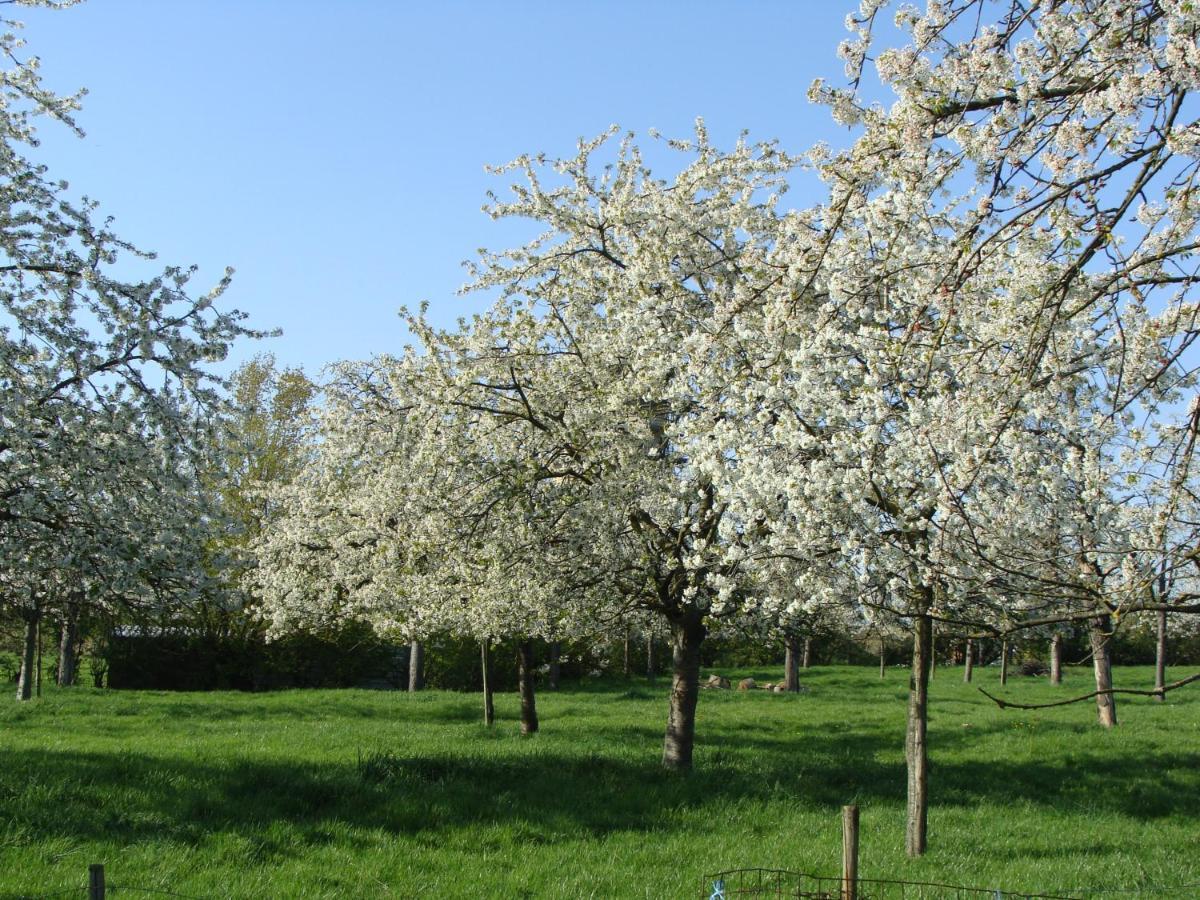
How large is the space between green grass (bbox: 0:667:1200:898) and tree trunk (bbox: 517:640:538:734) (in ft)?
1.87

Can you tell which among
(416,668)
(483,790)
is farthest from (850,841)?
(416,668)

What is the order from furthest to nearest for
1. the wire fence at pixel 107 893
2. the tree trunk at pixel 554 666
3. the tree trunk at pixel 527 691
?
the tree trunk at pixel 554 666, the tree trunk at pixel 527 691, the wire fence at pixel 107 893

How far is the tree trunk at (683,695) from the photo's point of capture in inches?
631

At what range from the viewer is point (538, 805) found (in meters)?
13.3

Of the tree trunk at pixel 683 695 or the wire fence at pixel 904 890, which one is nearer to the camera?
the wire fence at pixel 904 890

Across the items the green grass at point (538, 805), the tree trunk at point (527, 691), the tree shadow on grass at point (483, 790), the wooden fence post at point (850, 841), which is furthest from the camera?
the tree trunk at point (527, 691)

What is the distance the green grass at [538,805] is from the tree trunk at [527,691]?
57cm

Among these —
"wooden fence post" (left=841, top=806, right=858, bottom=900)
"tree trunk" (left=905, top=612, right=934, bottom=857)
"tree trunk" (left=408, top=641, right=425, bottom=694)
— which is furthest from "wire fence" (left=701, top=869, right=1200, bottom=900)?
"tree trunk" (left=408, top=641, right=425, bottom=694)

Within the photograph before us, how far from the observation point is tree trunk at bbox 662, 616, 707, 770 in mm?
16016

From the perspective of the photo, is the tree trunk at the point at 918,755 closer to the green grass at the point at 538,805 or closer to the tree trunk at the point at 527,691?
the green grass at the point at 538,805

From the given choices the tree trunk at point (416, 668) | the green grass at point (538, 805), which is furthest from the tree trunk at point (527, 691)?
the tree trunk at point (416, 668)

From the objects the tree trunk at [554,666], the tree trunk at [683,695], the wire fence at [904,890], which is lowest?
the tree trunk at [554,666]

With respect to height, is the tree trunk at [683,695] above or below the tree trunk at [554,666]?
above

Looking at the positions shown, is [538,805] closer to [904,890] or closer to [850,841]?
[904,890]
